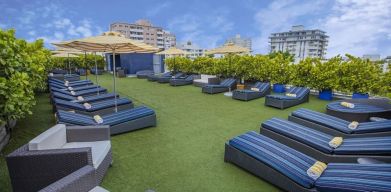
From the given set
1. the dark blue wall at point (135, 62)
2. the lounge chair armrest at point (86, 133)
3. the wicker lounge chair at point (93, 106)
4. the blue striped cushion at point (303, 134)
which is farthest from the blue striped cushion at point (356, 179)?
the dark blue wall at point (135, 62)

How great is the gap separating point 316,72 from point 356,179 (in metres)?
8.44

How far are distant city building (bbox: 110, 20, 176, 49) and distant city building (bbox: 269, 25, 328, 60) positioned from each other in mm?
50210

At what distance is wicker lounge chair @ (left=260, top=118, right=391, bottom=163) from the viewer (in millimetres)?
3623

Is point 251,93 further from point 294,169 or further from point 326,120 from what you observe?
point 294,169

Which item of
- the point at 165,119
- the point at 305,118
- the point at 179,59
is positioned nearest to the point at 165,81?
the point at 179,59

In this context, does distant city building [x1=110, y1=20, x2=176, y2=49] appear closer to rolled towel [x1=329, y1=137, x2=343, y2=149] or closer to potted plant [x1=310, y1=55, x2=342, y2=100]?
potted plant [x1=310, y1=55, x2=342, y2=100]

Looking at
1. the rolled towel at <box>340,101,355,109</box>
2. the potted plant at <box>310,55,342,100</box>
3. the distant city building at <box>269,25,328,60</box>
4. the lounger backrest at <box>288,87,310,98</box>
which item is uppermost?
the distant city building at <box>269,25,328,60</box>

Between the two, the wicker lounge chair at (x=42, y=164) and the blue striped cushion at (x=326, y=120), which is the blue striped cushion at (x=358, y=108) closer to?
the blue striped cushion at (x=326, y=120)

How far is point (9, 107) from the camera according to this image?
129 inches

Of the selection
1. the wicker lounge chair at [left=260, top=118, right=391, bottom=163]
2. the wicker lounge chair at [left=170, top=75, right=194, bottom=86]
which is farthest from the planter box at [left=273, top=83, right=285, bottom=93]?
the wicker lounge chair at [left=260, top=118, right=391, bottom=163]

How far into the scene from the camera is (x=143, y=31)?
87812 millimetres

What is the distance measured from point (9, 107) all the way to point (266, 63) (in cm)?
1140

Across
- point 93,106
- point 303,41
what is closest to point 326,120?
point 93,106

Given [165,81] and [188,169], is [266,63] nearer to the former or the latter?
[165,81]
